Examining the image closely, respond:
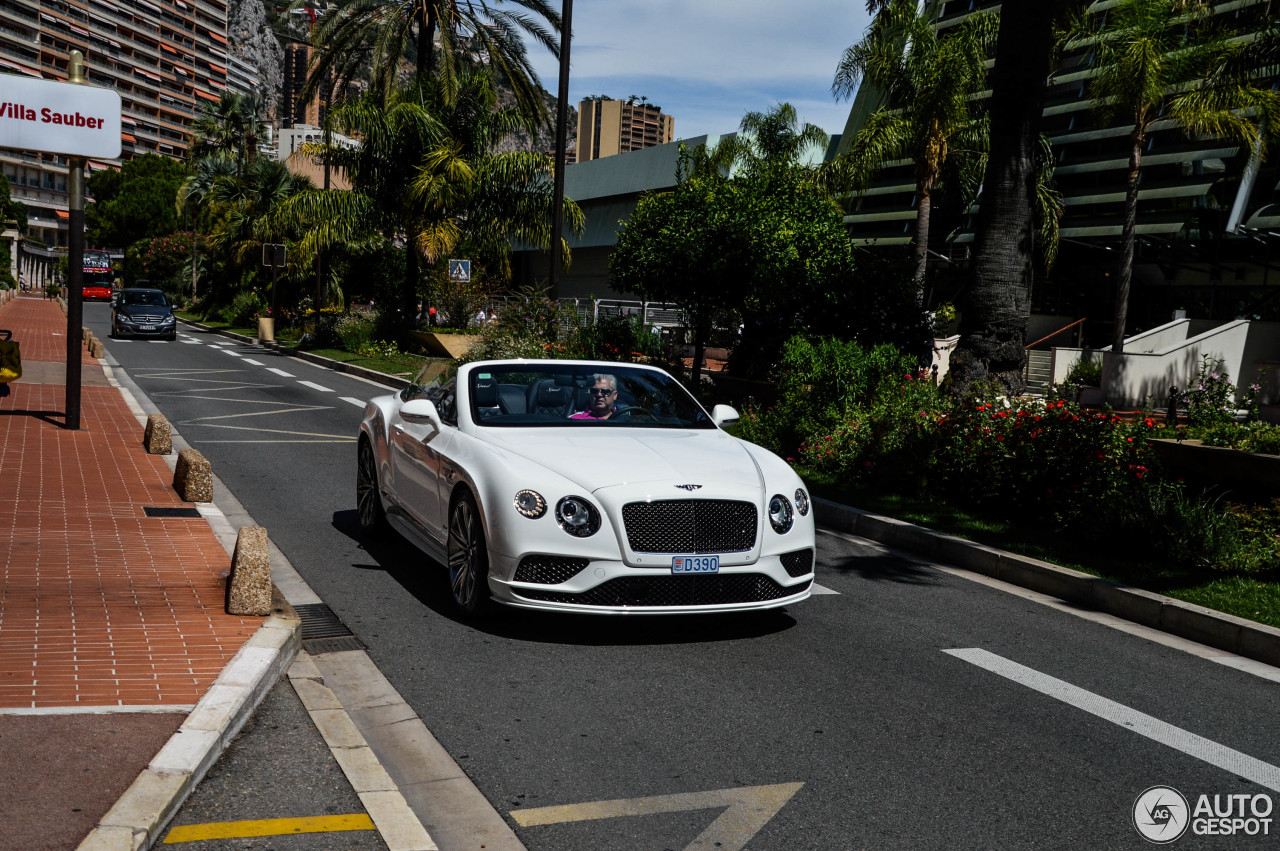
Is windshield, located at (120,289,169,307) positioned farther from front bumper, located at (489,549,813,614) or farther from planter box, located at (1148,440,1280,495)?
front bumper, located at (489,549,813,614)

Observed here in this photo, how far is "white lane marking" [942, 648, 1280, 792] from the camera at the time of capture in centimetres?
460

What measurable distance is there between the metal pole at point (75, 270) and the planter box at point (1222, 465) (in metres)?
10.7

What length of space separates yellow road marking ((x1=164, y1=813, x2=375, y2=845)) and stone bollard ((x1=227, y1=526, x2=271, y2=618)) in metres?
2.30

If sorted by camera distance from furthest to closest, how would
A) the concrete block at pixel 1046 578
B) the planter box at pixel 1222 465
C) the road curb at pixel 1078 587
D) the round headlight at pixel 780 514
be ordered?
the planter box at pixel 1222 465
the concrete block at pixel 1046 578
the road curb at pixel 1078 587
the round headlight at pixel 780 514

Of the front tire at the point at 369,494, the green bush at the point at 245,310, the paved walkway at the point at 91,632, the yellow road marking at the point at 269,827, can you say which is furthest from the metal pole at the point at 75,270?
the green bush at the point at 245,310

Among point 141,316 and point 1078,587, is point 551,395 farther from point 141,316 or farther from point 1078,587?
point 141,316

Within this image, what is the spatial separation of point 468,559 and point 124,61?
552ft

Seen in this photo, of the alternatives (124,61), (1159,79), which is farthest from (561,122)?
(124,61)

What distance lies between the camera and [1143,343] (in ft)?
95.0

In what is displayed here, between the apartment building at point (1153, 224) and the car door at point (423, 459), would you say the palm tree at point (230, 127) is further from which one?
the car door at point (423, 459)

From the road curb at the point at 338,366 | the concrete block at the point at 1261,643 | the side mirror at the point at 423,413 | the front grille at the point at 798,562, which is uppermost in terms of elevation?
the side mirror at the point at 423,413

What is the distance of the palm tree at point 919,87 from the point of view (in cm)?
2827

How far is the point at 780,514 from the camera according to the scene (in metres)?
6.12

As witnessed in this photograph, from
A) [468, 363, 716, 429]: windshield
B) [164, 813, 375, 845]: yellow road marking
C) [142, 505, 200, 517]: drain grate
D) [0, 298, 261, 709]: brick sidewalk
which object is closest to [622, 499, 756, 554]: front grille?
[468, 363, 716, 429]: windshield
